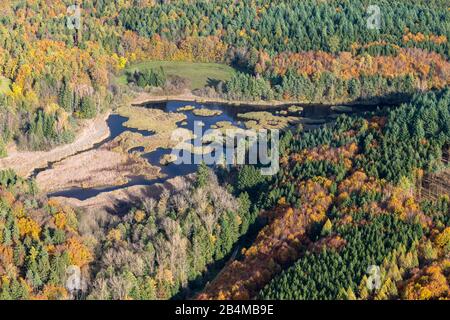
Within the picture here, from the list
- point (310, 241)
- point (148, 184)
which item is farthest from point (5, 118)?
point (310, 241)

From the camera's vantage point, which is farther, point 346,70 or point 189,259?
point 346,70

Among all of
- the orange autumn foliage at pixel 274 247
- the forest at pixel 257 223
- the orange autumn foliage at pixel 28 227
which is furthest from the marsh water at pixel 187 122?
the orange autumn foliage at pixel 274 247

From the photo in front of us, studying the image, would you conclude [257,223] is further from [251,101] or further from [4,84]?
[4,84]

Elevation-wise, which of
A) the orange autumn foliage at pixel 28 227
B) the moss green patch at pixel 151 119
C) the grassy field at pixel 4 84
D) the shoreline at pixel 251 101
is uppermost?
the grassy field at pixel 4 84

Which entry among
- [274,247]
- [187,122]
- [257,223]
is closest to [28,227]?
[257,223]

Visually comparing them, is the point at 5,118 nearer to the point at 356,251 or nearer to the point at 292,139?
the point at 292,139

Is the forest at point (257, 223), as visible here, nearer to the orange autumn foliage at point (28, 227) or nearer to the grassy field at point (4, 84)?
the orange autumn foliage at point (28, 227)
